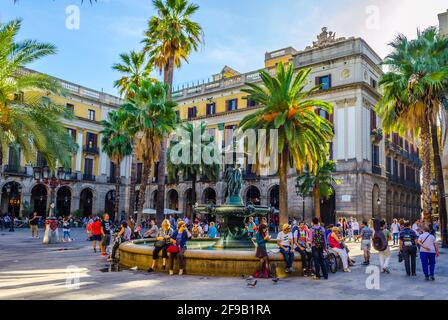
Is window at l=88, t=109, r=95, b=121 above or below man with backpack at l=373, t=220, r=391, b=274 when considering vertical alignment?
above

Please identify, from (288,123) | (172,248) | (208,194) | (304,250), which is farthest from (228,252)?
(208,194)

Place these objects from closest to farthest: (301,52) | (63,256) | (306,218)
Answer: (63,256)
(306,218)
(301,52)

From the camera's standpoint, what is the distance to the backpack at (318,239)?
10.2m

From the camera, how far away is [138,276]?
10.3m

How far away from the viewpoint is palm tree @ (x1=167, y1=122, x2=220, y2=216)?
3366 cm

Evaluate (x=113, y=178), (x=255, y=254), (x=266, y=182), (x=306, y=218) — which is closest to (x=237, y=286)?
(x=255, y=254)

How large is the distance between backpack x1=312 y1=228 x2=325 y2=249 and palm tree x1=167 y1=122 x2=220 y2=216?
2349cm

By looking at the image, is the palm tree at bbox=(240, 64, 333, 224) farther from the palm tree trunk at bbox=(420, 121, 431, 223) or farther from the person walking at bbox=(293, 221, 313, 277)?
the person walking at bbox=(293, 221, 313, 277)

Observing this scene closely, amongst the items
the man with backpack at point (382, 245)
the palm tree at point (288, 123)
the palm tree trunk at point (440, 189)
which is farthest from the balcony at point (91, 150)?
the man with backpack at point (382, 245)

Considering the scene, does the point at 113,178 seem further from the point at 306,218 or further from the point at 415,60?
the point at 415,60

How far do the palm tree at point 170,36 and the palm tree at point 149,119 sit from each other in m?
1.42

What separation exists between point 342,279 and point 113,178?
4390 cm

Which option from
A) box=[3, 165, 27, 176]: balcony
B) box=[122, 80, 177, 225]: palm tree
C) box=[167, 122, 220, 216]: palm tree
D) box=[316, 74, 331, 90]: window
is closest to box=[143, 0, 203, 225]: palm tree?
box=[122, 80, 177, 225]: palm tree

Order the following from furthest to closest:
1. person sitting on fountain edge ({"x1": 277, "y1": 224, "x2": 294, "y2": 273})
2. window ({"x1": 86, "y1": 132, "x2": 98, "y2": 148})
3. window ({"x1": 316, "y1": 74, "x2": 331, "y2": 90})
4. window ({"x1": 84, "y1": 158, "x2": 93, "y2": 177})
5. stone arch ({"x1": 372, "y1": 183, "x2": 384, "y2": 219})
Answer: window ({"x1": 86, "y1": 132, "x2": 98, "y2": 148}), window ({"x1": 84, "y1": 158, "x2": 93, "y2": 177}), window ({"x1": 316, "y1": 74, "x2": 331, "y2": 90}), stone arch ({"x1": 372, "y1": 183, "x2": 384, "y2": 219}), person sitting on fountain edge ({"x1": 277, "y1": 224, "x2": 294, "y2": 273})
